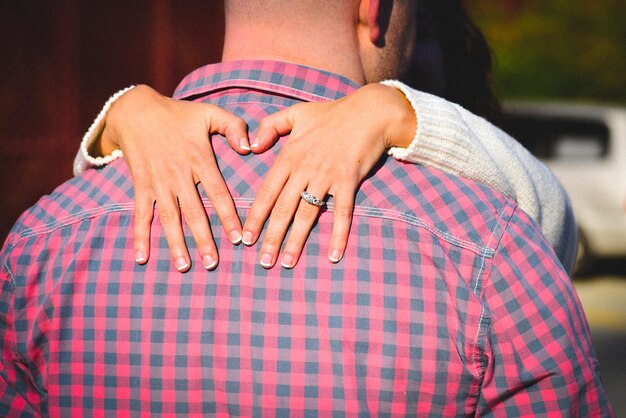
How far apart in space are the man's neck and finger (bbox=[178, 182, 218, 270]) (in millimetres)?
348

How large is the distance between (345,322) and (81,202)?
A: 2.00 ft

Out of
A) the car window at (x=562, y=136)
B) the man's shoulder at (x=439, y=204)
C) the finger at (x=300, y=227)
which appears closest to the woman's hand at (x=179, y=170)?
the finger at (x=300, y=227)

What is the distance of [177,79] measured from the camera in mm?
5137

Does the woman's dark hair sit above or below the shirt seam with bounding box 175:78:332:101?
below

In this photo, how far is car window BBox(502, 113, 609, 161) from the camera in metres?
7.94

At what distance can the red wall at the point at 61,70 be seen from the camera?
459 cm

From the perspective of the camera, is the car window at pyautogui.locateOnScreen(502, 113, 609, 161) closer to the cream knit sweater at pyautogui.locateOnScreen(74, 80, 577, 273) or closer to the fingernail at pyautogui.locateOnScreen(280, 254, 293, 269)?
the cream knit sweater at pyautogui.locateOnScreen(74, 80, 577, 273)

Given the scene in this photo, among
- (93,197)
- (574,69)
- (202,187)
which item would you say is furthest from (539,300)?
(574,69)

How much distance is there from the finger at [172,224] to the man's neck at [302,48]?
37cm

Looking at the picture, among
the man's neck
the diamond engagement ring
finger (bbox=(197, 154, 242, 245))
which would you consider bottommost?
finger (bbox=(197, 154, 242, 245))

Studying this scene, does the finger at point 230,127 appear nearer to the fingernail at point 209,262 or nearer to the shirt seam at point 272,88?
the shirt seam at point 272,88

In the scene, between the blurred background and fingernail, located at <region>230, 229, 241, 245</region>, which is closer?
fingernail, located at <region>230, 229, 241, 245</region>

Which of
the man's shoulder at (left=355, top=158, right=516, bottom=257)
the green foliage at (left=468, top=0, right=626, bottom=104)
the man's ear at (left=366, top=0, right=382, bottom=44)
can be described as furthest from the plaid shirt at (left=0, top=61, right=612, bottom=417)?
the green foliage at (left=468, top=0, right=626, bottom=104)

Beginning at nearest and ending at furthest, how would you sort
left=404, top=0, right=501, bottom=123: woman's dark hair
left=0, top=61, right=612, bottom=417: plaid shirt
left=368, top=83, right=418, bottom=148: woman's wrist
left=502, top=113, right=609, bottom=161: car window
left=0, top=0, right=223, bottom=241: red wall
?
1. left=0, top=61, right=612, bottom=417: plaid shirt
2. left=368, top=83, right=418, bottom=148: woman's wrist
3. left=404, top=0, right=501, bottom=123: woman's dark hair
4. left=0, top=0, right=223, bottom=241: red wall
5. left=502, top=113, right=609, bottom=161: car window
